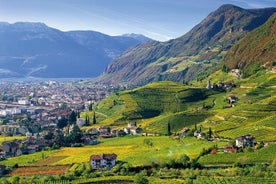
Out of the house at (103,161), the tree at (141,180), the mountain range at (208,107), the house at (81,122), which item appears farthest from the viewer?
the house at (81,122)

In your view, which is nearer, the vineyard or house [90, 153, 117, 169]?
the vineyard

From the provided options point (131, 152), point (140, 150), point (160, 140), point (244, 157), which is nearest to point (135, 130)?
point (160, 140)

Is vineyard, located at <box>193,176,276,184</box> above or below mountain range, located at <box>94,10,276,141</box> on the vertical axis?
below

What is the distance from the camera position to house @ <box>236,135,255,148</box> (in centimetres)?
9588

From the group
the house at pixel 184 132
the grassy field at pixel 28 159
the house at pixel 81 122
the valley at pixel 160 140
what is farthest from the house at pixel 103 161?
the house at pixel 81 122

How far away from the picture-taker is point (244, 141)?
96750mm

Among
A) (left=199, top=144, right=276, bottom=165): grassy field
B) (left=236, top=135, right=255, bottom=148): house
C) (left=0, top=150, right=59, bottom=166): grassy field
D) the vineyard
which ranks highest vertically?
(left=236, top=135, right=255, bottom=148): house

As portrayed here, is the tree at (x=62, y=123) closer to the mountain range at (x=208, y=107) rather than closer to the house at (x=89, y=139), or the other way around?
the mountain range at (x=208, y=107)

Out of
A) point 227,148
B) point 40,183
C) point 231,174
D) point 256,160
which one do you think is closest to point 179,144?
point 227,148

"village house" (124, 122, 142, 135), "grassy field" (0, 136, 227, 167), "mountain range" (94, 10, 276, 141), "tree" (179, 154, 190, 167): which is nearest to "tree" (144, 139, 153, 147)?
"grassy field" (0, 136, 227, 167)

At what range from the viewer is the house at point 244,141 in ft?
315

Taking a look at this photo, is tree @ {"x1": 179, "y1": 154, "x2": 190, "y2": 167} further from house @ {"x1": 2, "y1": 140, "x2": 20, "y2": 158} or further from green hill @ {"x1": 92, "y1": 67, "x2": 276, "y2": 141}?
house @ {"x1": 2, "y1": 140, "x2": 20, "y2": 158}

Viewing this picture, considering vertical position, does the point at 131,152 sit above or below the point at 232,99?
below

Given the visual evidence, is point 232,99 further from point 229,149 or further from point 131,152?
point 229,149
